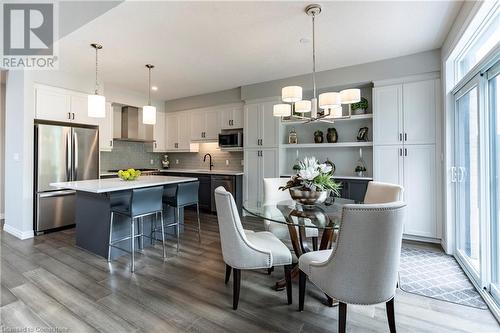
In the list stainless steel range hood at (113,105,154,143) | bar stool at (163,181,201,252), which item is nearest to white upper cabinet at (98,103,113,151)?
stainless steel range hood at (113,105,154,143)

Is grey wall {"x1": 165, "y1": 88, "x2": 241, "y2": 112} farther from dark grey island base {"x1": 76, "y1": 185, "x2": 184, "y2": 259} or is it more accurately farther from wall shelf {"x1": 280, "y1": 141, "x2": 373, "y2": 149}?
dark grey island base {"x1": 76, "y1": 185, "x2": 184, "y2": 259}

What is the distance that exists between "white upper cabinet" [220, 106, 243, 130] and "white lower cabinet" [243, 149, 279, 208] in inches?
27.4

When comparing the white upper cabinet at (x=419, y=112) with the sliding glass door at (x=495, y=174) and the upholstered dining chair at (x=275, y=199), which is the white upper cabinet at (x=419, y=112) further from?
the upholstered dining chair at (x=275, y=199)

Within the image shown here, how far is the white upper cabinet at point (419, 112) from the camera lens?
3.55m

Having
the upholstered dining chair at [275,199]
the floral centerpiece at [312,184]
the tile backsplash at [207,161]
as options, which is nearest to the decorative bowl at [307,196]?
the floral centerpiece at [312,184]

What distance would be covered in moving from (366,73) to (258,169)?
2.53 meters

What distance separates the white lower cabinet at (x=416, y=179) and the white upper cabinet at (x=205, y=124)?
11.6ft

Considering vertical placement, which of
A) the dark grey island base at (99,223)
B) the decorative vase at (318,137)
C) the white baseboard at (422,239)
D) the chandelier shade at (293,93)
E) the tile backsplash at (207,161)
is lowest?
the white baseboard at (422,239)

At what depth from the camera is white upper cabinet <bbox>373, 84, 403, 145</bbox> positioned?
12.4 ft

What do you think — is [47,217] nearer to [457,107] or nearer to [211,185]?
[211,185]

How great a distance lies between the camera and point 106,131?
5129 mm

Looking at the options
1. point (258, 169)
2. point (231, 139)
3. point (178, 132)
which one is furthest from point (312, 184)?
point (178, 132)

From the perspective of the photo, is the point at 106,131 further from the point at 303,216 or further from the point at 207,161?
the point at 303,216

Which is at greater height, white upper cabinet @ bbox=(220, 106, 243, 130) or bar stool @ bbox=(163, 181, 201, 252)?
white upper cabinet @ bbox=(220, 106, 243, 130)
